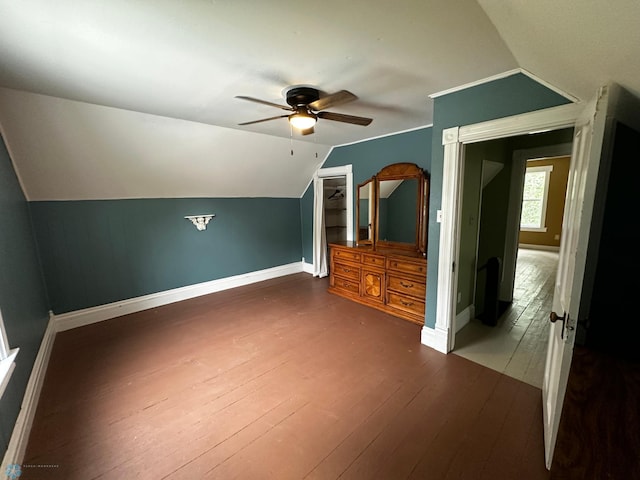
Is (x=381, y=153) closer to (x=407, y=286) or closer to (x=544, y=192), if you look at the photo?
(x=407, y=286)

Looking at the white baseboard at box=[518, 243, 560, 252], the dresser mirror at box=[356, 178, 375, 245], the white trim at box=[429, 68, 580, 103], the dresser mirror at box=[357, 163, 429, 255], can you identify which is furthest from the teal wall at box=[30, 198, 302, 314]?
the white baseboard at box=[518, 243, 560, 252]

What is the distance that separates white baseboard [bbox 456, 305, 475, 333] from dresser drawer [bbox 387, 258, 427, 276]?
629 millimetres

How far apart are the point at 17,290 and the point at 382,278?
3.49 m

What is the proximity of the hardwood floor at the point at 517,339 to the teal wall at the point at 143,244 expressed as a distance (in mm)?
3576

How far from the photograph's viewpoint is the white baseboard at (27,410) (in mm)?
1483

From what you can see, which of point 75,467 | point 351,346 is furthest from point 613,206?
point 75,467

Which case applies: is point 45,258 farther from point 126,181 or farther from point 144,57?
point 144,57

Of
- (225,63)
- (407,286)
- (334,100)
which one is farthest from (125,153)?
(407,286)

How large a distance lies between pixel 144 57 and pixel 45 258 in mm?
2852

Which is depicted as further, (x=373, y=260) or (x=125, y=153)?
(x=373, y=260)

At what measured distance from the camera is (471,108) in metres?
2.16

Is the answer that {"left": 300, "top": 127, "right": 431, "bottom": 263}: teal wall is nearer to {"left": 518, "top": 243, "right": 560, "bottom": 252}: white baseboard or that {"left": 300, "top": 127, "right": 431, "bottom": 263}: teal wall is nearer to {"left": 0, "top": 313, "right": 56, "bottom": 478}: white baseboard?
{"left": 0, "top": 313, "right": 56, "bottom": 478}: white baseboard

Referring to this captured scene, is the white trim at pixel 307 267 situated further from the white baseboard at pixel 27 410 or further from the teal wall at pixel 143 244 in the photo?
the white baseboard at pixel 27 410

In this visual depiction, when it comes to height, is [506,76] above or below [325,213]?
above
